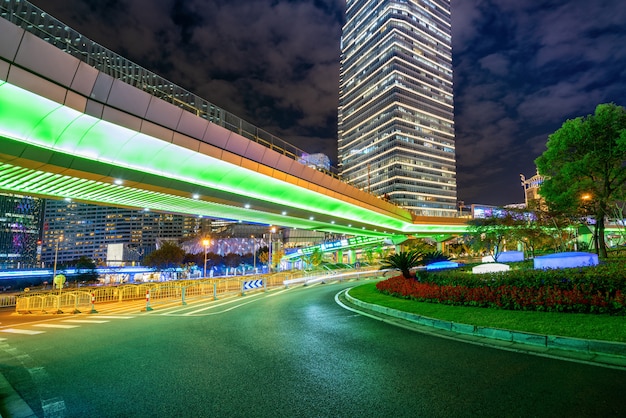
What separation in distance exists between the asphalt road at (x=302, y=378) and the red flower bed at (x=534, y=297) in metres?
3.44

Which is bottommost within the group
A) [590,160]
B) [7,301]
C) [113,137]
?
[7,301]

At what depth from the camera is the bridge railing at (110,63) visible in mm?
11766

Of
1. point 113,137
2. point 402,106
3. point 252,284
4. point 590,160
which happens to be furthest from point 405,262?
point 402,106

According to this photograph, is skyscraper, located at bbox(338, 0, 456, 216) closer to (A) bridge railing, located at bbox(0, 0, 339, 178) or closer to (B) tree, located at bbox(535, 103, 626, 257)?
(B) tree, located at bbox(535, 103, 626, 257)

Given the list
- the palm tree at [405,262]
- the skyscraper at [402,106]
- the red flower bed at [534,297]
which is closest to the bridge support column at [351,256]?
the skyscraper at [402,106]

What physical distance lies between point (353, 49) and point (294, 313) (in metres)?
187

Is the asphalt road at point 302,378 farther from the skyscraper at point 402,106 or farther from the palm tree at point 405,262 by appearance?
the skyscraper at point 402,106

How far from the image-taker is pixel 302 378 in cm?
567

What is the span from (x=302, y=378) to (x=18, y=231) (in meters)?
177

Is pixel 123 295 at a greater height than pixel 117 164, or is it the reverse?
pixel 117 164

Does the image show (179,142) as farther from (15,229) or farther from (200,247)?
(15,229)

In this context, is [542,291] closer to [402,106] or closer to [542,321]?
[542,321]

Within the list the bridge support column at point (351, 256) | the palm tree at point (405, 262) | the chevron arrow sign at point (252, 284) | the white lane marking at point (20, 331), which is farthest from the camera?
the bridge support column at point (351, 256)

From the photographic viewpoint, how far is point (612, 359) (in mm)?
5883
